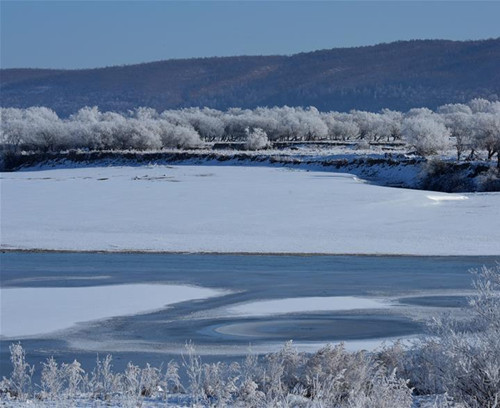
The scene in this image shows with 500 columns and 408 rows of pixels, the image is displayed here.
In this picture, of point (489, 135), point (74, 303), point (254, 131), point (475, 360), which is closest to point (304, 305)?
point (74, 303)

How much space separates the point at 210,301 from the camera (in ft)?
51.6

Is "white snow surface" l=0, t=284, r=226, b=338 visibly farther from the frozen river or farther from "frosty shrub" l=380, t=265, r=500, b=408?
"frosty shrub" l=380, t=265, r=500, b=408

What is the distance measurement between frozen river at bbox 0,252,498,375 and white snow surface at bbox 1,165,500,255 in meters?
1.35

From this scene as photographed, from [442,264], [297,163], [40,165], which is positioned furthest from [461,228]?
[40,165]

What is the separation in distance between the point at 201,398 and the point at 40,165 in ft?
164

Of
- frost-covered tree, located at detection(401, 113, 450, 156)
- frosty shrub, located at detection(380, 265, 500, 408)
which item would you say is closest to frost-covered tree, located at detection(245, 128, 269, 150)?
frost-covered tree, located at detection(401, 113, 450, 156)

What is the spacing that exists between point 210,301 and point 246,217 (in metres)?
12.0

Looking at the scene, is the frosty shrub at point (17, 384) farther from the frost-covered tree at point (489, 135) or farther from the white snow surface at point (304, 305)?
the frost-covered tree at point (489, 135)

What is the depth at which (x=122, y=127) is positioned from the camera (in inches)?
2714

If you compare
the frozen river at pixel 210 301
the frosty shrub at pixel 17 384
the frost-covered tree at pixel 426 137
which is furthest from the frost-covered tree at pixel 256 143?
the frosty shrub at pixel 17 384

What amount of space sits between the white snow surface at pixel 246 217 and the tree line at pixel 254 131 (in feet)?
45.0

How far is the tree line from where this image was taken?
52225 mm

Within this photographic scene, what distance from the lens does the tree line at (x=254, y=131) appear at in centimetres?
5223

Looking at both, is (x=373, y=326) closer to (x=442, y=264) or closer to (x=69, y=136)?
(x=442, y=264)
